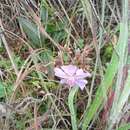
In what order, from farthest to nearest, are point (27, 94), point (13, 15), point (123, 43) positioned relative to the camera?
point (13, 15) < point (27, 94) < point (123, 43)

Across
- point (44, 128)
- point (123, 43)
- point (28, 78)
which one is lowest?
point (44, 128)

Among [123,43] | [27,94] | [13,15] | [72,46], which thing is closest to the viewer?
[123,43]

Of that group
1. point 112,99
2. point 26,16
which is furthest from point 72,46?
point 112,99

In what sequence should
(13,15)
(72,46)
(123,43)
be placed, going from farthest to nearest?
(13,15) → (72,46) → (123,43)

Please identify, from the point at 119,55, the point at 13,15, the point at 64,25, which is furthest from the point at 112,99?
the point at 13,15

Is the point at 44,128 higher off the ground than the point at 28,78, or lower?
lower

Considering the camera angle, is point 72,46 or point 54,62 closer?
point 54,62

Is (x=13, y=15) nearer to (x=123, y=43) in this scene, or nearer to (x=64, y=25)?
(x=64, y=25)

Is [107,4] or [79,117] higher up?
[107,4]

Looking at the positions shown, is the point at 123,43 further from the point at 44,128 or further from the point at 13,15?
the point at 13,15
